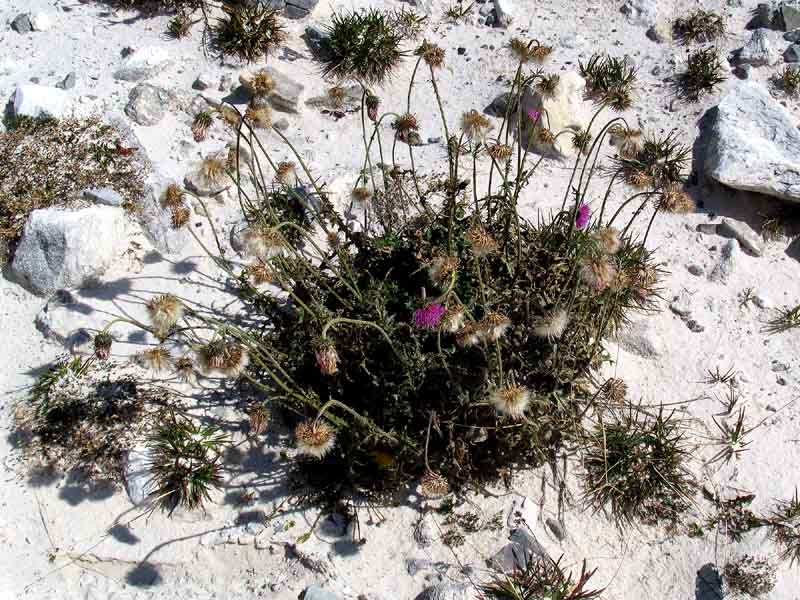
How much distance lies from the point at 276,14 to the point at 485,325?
18.6 ft

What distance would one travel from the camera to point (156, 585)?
4.97 meters

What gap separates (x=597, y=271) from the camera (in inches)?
160

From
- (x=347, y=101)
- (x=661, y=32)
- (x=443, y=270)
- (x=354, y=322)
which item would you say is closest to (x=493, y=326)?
(x=443, y=270)

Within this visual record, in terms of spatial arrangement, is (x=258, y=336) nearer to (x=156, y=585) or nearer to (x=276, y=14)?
(x=156, y=585)

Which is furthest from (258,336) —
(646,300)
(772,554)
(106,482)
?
(772,554)

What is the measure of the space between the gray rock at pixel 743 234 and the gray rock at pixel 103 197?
5229 millimetres

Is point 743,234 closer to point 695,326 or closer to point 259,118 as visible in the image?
point 695,326

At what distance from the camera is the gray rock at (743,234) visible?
6.57 meters

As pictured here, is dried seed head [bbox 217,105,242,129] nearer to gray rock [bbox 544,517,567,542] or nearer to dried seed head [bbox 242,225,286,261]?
dried seed head [bbox 242,225,286,261]

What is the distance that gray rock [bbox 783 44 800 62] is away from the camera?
790 centimetres

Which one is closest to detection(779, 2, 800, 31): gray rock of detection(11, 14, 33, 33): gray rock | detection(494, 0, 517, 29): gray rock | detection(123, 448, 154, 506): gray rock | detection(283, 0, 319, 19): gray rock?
detection(494, 0, 517, 29): gray rock

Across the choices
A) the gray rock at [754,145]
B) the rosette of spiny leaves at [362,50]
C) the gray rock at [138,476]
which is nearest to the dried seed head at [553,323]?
the gray rock at [138,476]

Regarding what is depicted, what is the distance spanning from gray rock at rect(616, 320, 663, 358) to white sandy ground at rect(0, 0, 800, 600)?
0.04m

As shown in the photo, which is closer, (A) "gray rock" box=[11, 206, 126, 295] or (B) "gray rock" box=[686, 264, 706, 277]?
(A) "gray rock" box=[11, 206, 126, 295]
